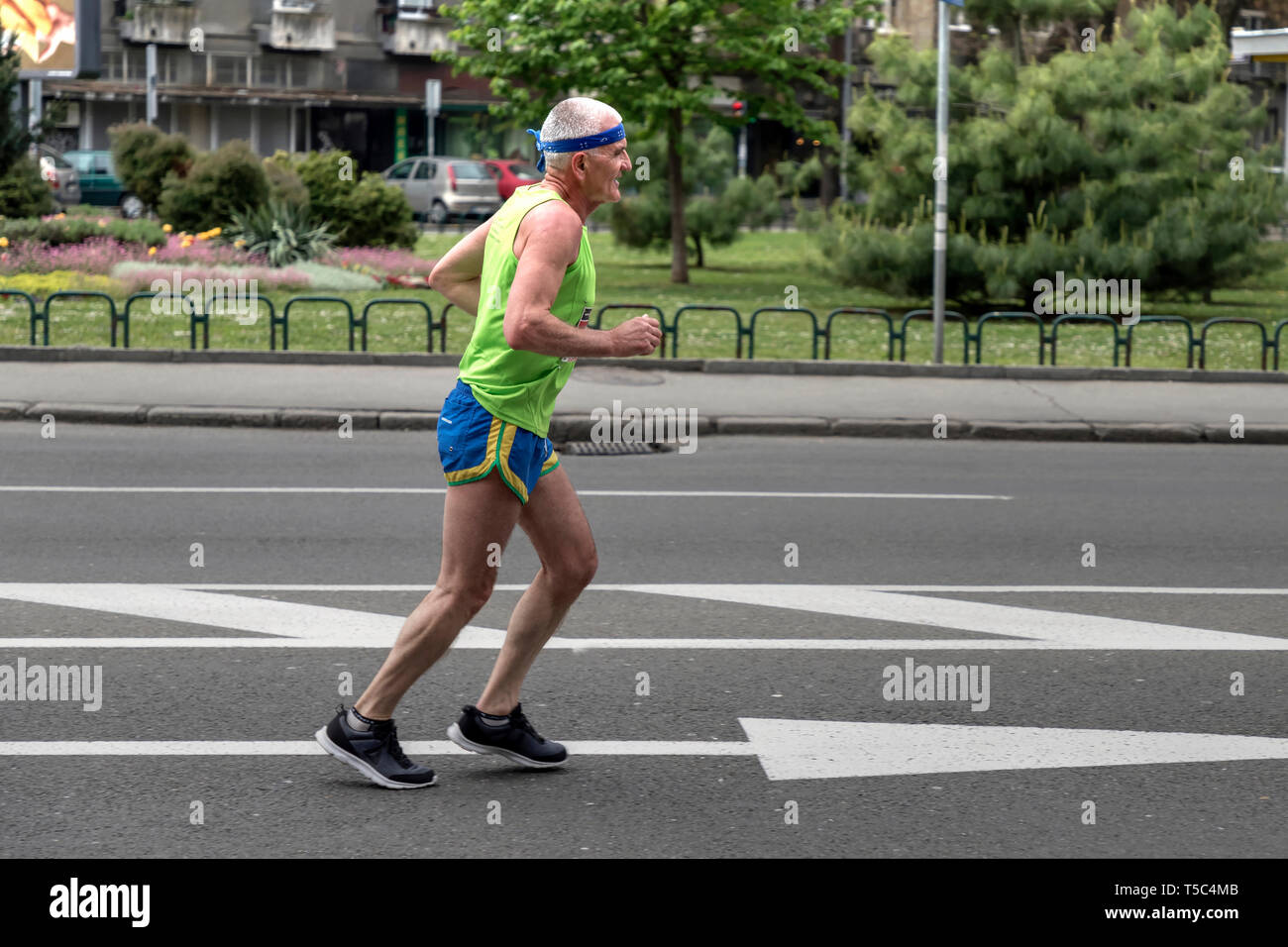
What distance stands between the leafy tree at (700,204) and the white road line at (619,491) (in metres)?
19.2

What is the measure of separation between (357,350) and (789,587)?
10596 mm

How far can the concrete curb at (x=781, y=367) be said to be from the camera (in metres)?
16.8

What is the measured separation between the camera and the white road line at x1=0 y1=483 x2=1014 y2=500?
10656 mm

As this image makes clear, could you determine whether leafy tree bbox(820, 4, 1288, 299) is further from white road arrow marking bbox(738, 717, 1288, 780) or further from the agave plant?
white road arrow marking bbox(738, 717, 1288, 780)

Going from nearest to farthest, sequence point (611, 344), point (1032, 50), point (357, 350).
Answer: point (611, 344)
point (357, 350)
point (1032, 50)

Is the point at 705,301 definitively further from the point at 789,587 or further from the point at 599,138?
the point at 599,138

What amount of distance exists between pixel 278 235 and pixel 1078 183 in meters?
10.7

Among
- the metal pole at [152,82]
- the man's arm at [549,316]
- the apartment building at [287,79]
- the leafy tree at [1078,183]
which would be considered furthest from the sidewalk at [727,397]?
the apartment building at [287,79]

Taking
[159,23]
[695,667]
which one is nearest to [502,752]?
[695,667]

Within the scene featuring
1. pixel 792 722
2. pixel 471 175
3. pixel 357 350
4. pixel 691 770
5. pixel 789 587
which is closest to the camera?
pixel 691 770

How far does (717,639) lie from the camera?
7020 mm

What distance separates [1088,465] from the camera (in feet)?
41.9

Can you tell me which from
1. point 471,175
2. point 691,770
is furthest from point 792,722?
point 471,175

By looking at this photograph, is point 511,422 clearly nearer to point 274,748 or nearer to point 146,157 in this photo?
point 274,748
